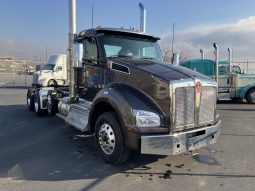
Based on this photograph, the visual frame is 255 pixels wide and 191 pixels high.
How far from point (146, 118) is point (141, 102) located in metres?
0.31

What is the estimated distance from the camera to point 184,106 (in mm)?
4953

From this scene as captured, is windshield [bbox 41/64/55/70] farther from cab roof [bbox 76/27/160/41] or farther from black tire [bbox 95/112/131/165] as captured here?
black tire [bbox 95/112/131/165]

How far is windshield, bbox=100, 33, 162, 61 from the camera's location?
6.25 meters

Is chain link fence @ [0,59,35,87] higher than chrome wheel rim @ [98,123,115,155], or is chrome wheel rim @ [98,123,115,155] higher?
chain link fence @ [0,59,35,87]

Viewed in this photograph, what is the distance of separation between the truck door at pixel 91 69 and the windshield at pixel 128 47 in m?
0.29

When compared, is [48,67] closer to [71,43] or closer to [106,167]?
[71,43]

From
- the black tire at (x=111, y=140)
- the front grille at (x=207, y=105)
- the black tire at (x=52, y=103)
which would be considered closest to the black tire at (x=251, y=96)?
the black tire at (x=52, y=103)

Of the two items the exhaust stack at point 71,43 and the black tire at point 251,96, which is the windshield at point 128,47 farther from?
the black tire at point 251,96

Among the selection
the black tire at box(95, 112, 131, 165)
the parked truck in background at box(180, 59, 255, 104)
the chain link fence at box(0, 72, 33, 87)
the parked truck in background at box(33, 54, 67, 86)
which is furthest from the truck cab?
the chain link fence at box(0, 72, 33, 87)

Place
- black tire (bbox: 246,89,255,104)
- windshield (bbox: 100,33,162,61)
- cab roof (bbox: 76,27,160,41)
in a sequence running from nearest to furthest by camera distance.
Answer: windshield (bbox: 100,33,162,61)
cab roof (bbox: 76,27,160,41)
black tire (bbox: 246,89,255,104)

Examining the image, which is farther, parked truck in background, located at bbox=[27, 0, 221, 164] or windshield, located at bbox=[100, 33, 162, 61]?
windshield, located at bbox=[100, 33, 162, 61]

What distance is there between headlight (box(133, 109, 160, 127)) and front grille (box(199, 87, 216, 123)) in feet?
3.20

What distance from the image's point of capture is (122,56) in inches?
244

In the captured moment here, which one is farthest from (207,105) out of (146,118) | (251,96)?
(251,96)
